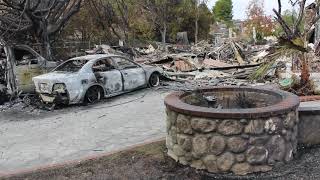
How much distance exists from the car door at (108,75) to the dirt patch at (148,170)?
255 inches

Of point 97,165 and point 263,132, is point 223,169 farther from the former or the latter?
point 97,165

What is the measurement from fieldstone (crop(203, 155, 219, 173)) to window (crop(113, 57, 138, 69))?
27.7ft

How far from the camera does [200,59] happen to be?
2308 centimetres

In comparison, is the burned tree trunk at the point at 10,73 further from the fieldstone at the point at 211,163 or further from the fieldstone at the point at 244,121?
the fieldstone at the point at 244,121

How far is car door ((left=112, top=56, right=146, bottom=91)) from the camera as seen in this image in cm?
1419

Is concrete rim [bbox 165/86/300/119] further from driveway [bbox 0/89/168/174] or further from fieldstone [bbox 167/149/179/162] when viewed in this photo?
→ driveway [bbox 0/89/168/174]

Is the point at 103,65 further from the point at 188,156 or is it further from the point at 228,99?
the point at 188,156

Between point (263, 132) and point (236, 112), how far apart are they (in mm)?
482

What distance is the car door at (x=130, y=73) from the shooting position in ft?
46.6

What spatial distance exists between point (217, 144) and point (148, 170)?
1.16 m

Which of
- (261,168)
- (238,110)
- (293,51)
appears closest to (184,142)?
(238,110)

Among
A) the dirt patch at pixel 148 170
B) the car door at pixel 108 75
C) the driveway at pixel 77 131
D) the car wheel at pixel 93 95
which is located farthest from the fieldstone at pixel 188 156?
the car door at pixel 108 75

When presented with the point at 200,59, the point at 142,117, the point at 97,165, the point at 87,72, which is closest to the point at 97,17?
the point at 200,59

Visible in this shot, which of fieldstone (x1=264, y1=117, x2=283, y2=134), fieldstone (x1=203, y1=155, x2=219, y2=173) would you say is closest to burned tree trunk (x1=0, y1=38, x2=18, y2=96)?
fieldstone (x1=203, y1=155, x2=219, y2=173)
